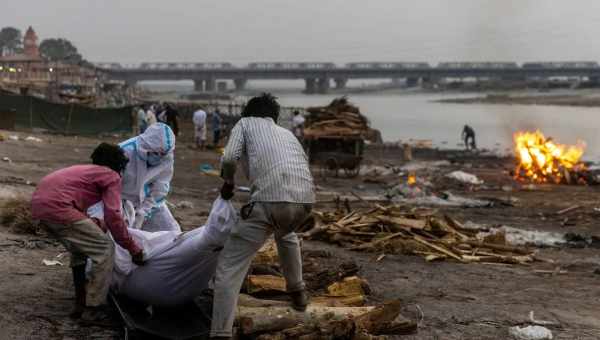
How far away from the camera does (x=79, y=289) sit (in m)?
6.25

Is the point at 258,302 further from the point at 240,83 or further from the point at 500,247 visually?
the point at 240,83

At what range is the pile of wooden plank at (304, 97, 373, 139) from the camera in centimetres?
2433

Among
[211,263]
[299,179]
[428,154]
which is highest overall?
[299,179]

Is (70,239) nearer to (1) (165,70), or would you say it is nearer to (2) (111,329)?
(2) (111,329)

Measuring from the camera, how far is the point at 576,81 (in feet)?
561

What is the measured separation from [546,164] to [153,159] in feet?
61.5

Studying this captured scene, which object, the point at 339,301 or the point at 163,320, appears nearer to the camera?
the point at 163,320

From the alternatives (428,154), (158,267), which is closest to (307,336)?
(158,267)

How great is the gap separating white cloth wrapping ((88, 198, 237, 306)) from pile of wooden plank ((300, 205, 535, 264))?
4.79 m

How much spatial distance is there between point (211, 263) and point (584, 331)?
3.60m

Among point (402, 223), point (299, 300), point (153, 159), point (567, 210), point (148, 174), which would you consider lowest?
point (567, 210)

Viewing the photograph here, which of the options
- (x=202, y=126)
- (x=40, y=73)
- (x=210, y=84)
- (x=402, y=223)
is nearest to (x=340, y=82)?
(x=210, y=84)

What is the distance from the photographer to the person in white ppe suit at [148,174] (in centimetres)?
708

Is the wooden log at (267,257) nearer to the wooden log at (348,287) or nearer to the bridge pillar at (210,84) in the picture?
the wooden log at (348,287)
